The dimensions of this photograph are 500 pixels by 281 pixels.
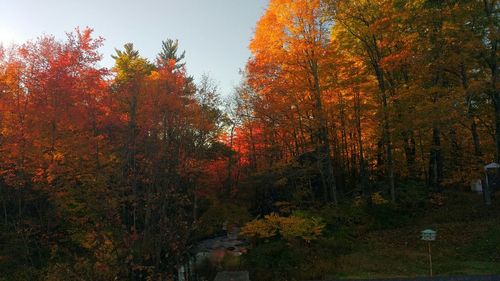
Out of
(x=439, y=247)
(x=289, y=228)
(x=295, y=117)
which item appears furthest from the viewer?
(x=295, y=117)

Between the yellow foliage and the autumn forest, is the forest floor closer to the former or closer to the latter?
the autumn forest

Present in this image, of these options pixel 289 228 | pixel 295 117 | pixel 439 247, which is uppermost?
pixel 295 117

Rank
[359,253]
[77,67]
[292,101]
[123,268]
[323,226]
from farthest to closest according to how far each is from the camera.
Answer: [292,101] < [77,67] < [323,226] < [359,253] < [123,268]

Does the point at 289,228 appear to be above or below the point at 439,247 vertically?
above

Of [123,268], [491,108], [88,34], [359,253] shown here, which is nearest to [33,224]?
[88,34]

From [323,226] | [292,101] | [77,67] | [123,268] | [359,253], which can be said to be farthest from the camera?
[292,101]

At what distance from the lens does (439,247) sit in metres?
12.8

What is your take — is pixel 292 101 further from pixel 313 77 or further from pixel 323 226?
pixel 323 226

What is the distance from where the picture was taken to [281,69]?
17.3 m

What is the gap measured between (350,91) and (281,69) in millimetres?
3443

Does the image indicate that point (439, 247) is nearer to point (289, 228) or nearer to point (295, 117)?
point (289, 228)

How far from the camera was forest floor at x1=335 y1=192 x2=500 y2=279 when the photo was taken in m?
10.9

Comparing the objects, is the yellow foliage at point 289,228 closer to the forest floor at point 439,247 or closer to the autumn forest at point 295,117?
the autumn forest at point 295,117

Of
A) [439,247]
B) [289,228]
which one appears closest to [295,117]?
[289,228]
